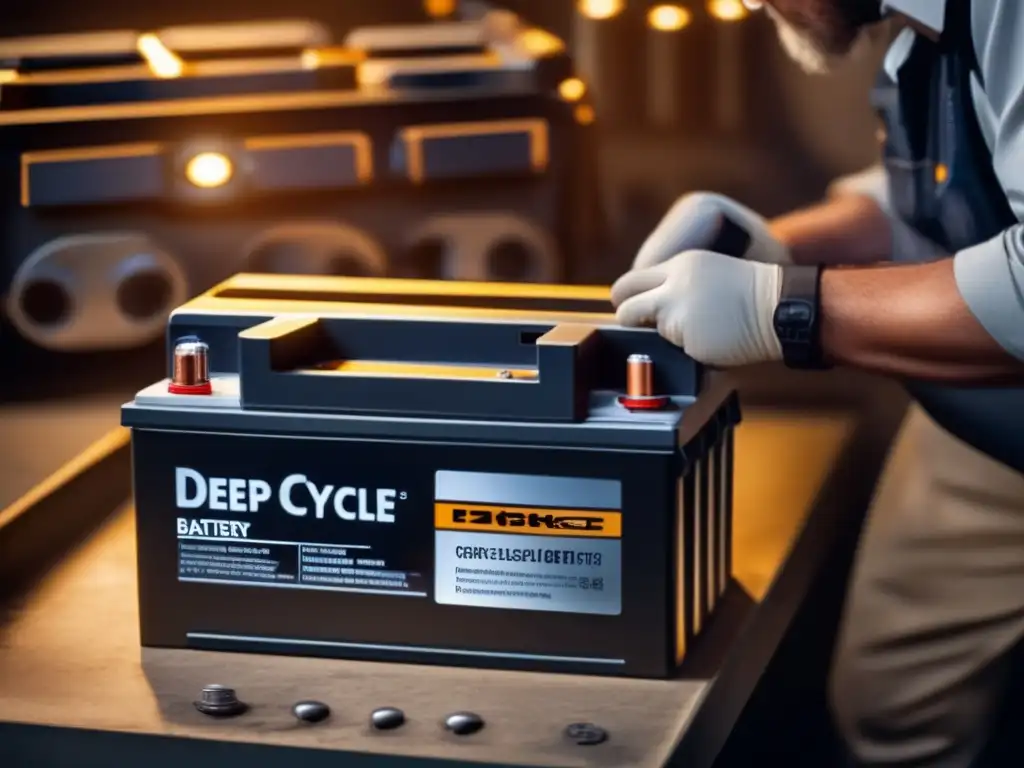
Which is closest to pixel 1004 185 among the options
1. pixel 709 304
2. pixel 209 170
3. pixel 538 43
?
pixel 709 304

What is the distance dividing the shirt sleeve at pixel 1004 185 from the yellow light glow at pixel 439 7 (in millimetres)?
868

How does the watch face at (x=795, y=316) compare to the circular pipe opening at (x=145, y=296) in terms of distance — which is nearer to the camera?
the watch face at (x=795, y=316)

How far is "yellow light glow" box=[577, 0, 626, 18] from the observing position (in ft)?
5.90

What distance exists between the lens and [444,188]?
1.56 metres

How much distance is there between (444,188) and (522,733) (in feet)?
2.47

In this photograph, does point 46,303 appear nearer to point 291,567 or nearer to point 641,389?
point 291,567

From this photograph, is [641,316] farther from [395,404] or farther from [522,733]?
[522,733]

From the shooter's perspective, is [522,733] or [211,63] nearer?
[522,733]

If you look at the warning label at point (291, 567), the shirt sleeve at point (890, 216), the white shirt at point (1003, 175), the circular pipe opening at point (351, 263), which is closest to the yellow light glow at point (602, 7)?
the shirt sleeve at point (890, 216)

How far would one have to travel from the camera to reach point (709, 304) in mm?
1053

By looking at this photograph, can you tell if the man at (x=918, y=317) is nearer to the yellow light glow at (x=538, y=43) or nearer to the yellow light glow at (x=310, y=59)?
the yellow light glow at (x=538, y=43)

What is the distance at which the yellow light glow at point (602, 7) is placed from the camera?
1797mm

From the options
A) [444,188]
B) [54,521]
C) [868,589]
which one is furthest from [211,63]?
[868,589]

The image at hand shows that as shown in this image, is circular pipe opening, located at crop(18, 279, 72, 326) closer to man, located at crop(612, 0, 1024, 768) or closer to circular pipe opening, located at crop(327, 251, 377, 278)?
circular pipe opening, located at crop(327, 251, 377, 278)
